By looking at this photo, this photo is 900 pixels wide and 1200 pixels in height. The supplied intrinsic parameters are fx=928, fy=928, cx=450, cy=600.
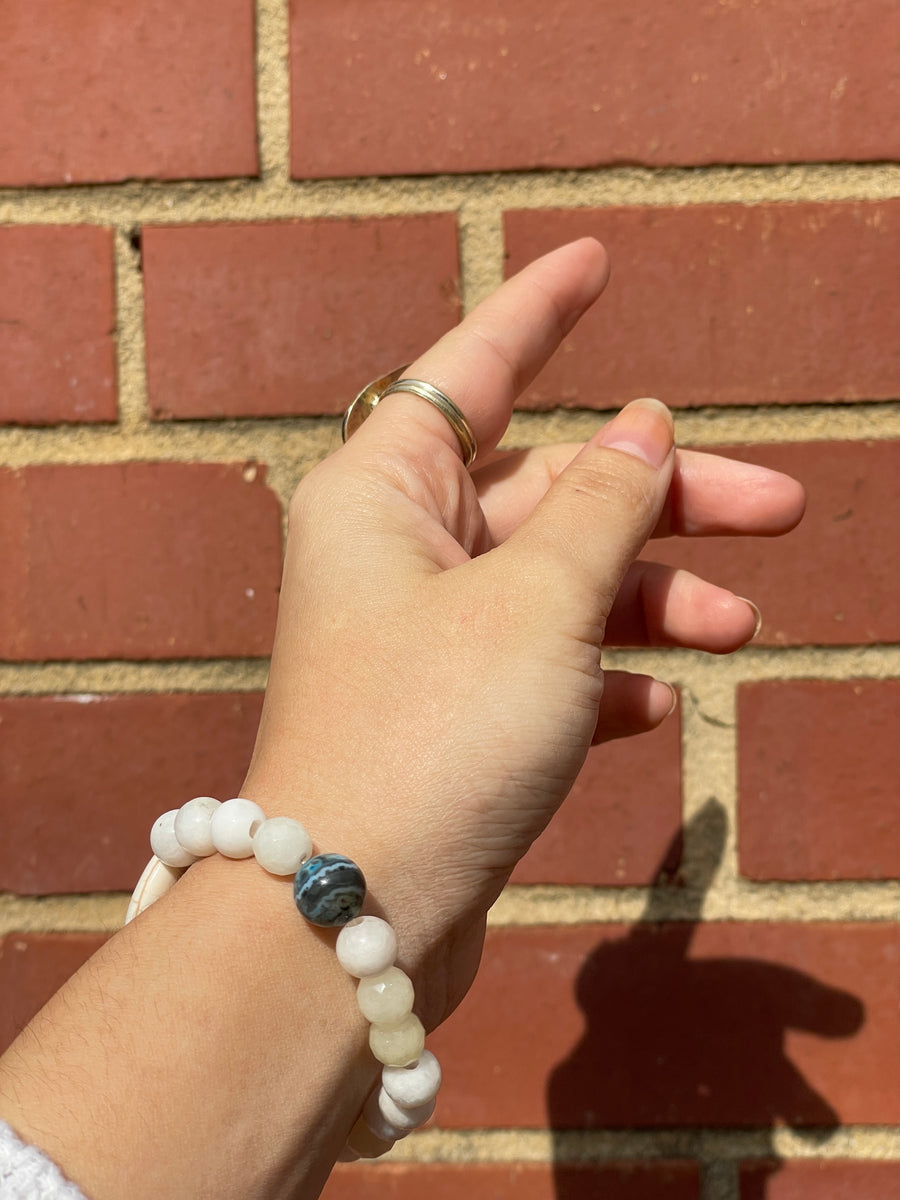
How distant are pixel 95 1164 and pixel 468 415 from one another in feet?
1.35

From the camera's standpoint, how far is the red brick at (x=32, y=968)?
666mm

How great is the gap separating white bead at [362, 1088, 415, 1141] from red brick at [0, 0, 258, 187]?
1.82ft

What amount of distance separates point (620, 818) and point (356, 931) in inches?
11.1

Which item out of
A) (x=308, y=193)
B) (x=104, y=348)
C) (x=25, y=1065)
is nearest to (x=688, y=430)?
(x=308, y=193)

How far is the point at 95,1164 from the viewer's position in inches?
14.3

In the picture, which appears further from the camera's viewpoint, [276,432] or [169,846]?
[276,432]

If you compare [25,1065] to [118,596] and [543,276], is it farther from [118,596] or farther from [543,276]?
Result: [543,276]

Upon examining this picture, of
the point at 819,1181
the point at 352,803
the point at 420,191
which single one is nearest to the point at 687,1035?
the point at 819,1181

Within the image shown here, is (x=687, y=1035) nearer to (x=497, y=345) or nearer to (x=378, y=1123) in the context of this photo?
(x=378, y=1123)

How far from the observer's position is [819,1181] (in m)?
0.66

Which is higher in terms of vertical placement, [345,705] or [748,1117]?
[345,705]

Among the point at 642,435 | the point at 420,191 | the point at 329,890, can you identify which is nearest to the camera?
the point at 329,890

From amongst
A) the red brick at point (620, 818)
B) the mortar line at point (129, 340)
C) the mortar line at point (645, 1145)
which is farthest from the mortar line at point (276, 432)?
the mortar line at point (645, 1145)

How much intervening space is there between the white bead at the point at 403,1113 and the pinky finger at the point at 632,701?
0.76 feet
